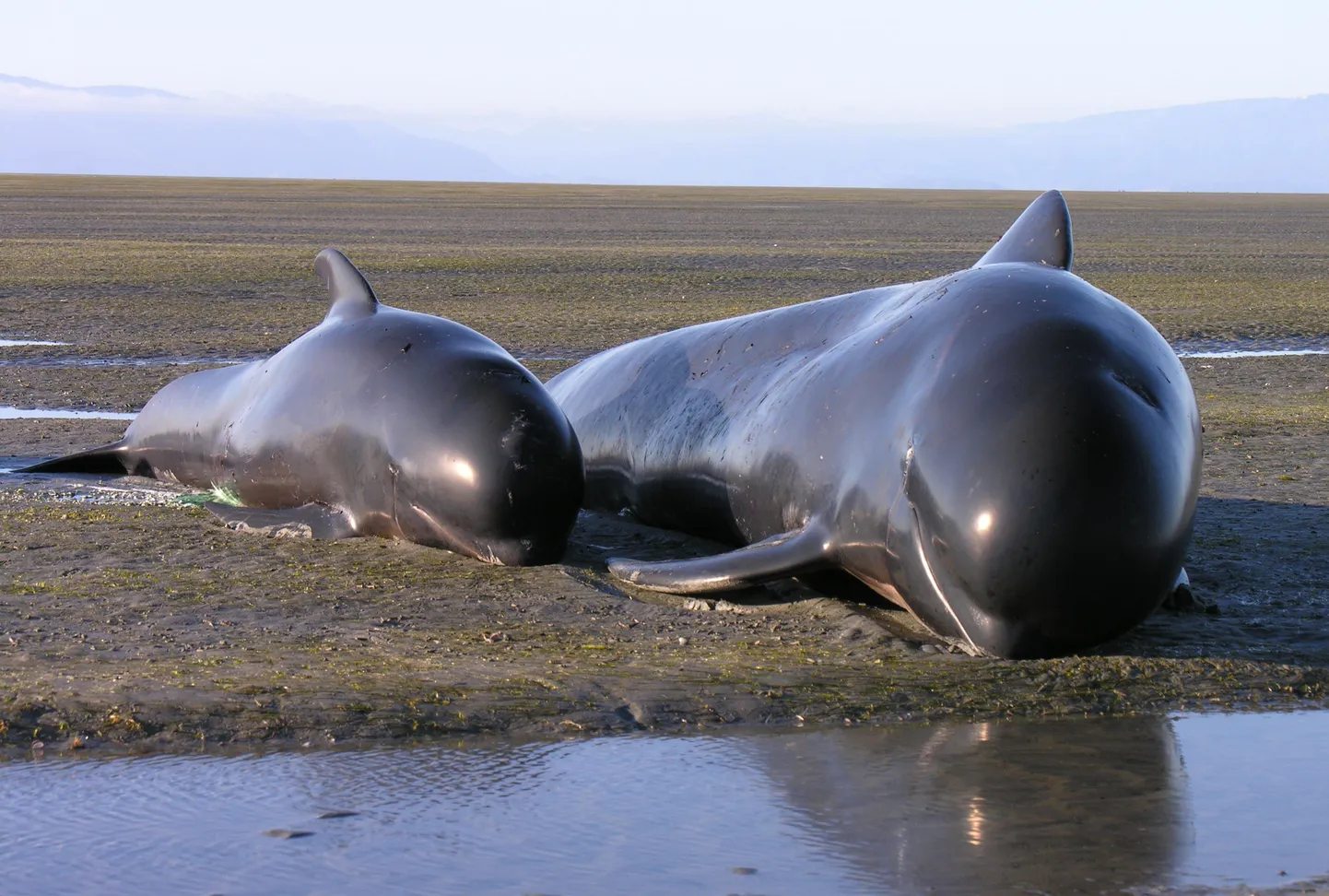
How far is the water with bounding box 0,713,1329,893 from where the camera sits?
4609 mm

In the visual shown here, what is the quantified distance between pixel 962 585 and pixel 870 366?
156 centimetres

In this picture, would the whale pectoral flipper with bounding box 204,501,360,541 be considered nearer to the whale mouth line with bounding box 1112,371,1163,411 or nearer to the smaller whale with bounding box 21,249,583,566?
the smaller whale with bounding box 21,249,583,566

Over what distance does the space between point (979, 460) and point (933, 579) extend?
612 mm

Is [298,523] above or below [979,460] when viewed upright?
below

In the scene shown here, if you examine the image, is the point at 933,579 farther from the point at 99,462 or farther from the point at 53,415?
the point at 53,415

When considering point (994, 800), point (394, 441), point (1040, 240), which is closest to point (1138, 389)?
point (1040, 240)

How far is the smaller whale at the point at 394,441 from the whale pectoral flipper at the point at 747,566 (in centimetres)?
99

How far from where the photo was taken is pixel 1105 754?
5.84m

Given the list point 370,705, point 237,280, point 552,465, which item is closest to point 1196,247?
point 237,280

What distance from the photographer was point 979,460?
6922mm

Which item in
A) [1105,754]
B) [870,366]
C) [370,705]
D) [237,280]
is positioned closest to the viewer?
[1105,754]

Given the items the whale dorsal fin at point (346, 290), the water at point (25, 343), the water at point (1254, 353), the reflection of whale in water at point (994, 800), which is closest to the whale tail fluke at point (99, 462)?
the whale dorsal fin at point (346, 290)

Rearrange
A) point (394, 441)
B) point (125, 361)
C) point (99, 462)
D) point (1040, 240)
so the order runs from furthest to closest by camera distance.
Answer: point (125, 361)
point (99, 462)
point (394, 441)
point (1040, 240)

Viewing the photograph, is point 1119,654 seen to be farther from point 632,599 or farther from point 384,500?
point 384,500
